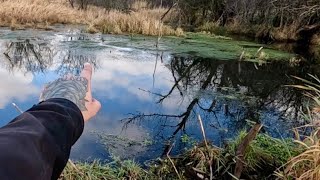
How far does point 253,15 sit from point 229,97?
12702 millimetres

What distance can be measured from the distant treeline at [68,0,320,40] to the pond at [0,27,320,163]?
5.97 m

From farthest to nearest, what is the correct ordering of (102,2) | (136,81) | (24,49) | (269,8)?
(102,2)
(269,8)
(24,49)
(136,81)

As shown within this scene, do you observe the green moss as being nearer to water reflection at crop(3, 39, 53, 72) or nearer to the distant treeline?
water reflection at crop(3, 39, 53, 72)

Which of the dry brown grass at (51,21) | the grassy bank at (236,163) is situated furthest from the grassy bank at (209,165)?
the dry brown grass at (51,21)

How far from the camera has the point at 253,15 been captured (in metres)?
18.2

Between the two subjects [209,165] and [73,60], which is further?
[73,60]

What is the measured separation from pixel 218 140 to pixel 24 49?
6.65 meters

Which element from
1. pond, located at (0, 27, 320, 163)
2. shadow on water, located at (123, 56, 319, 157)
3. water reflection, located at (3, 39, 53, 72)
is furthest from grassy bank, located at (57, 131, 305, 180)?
water reflection, located at (3, 39, 53, 72)

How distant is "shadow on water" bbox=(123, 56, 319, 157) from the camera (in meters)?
5.10

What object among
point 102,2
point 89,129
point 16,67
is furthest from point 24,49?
point 102,2

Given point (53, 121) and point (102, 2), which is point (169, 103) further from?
point (102, 2)

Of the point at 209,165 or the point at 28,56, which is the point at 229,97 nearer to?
the point at 209,165

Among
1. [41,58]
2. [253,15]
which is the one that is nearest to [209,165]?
[41,58]

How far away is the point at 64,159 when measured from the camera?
988 mm
